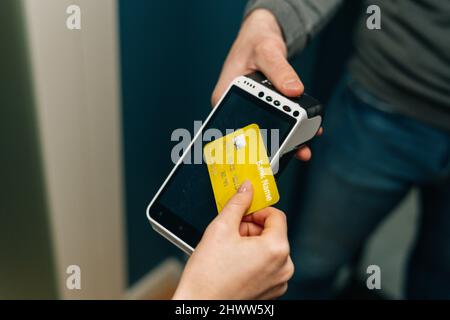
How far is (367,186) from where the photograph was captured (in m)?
0.72

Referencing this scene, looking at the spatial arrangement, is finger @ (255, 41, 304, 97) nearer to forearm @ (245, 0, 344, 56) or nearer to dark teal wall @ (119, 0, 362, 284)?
forearm @ (245, 0, 344, 56)

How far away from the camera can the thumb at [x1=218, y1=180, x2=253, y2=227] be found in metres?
0.46

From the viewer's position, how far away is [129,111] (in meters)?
0.83

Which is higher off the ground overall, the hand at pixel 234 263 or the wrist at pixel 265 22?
the wrist at pixel 265 22

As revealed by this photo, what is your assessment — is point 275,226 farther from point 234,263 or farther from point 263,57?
point 263,57

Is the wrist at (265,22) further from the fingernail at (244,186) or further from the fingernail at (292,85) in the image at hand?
the fingernail at (244,186)

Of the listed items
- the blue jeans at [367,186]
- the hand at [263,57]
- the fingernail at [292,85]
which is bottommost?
the blue jeans at [367,186]

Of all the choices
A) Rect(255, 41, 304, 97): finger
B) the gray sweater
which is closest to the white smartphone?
Rect(255, 41, 304, 97): finger

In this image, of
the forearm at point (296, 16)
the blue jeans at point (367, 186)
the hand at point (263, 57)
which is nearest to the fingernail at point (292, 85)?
the hand at point (263, 57)

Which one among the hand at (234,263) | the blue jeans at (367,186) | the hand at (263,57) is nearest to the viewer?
the hand at (234,263)

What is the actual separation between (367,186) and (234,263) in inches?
14.4

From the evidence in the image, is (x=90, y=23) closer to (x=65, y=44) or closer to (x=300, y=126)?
(x=65, y=44)

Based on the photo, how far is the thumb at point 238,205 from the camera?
46 cm

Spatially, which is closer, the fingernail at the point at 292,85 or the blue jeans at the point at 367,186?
the fingernail at the point at 292,85
